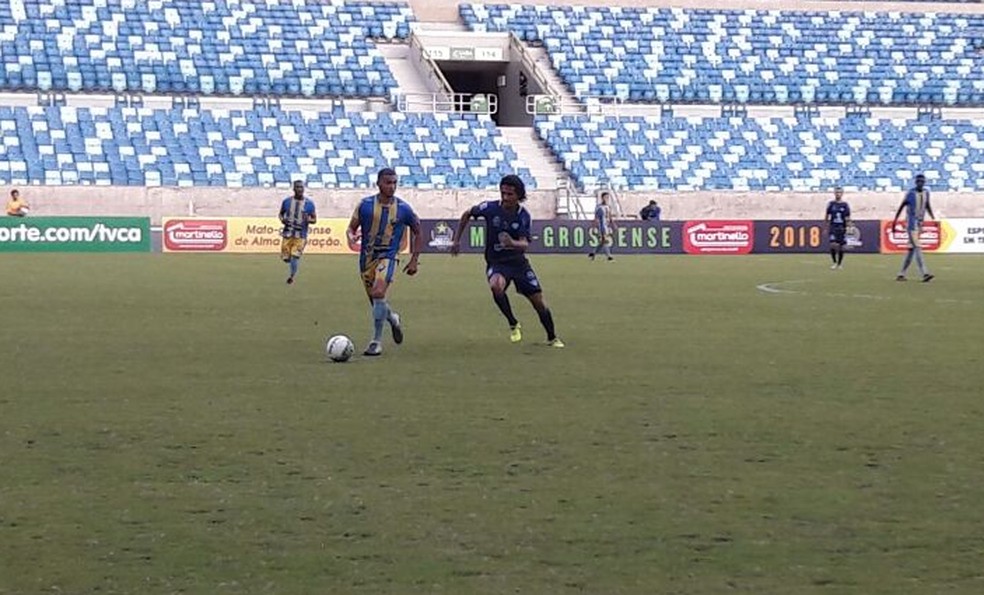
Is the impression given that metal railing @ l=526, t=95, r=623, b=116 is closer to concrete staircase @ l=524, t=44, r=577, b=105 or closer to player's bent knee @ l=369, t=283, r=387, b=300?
concrete staircase @ l=524, t=44, r=577, b=105

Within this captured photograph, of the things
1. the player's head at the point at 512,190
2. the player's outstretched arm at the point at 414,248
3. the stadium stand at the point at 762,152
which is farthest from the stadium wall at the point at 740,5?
the player's outstretched arm at the point at 414,248

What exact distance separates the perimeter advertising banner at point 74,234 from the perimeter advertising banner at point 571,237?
7.55m

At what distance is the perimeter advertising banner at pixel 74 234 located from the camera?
4231 centimetres

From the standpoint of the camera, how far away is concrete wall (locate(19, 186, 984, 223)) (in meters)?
45.3

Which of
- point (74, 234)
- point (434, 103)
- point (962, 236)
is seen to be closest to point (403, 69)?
point (434, 103)

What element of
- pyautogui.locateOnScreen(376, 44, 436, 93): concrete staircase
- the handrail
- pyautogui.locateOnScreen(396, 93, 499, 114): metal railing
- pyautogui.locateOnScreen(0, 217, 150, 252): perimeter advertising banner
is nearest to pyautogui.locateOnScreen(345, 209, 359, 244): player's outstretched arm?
pyautogui.locateOnScreen(0, 217, 150, 252): perimeter advertising banner

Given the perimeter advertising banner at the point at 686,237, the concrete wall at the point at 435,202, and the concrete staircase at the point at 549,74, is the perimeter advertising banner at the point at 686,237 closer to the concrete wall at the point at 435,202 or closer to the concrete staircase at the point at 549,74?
the concrete wall at the point at 435,202

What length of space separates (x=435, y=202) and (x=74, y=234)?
1029 cm

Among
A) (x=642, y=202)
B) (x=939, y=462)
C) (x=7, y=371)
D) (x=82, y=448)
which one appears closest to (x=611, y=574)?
(x=939, y=462)

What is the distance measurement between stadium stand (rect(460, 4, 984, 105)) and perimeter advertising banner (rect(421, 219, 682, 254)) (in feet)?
32.5

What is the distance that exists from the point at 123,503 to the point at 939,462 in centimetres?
437

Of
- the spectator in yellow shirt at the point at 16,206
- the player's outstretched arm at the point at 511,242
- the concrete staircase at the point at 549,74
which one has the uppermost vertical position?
the concrete staircase at the point at 549,74

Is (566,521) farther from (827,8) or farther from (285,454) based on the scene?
(827,8)

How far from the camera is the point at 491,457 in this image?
952 centimetres
